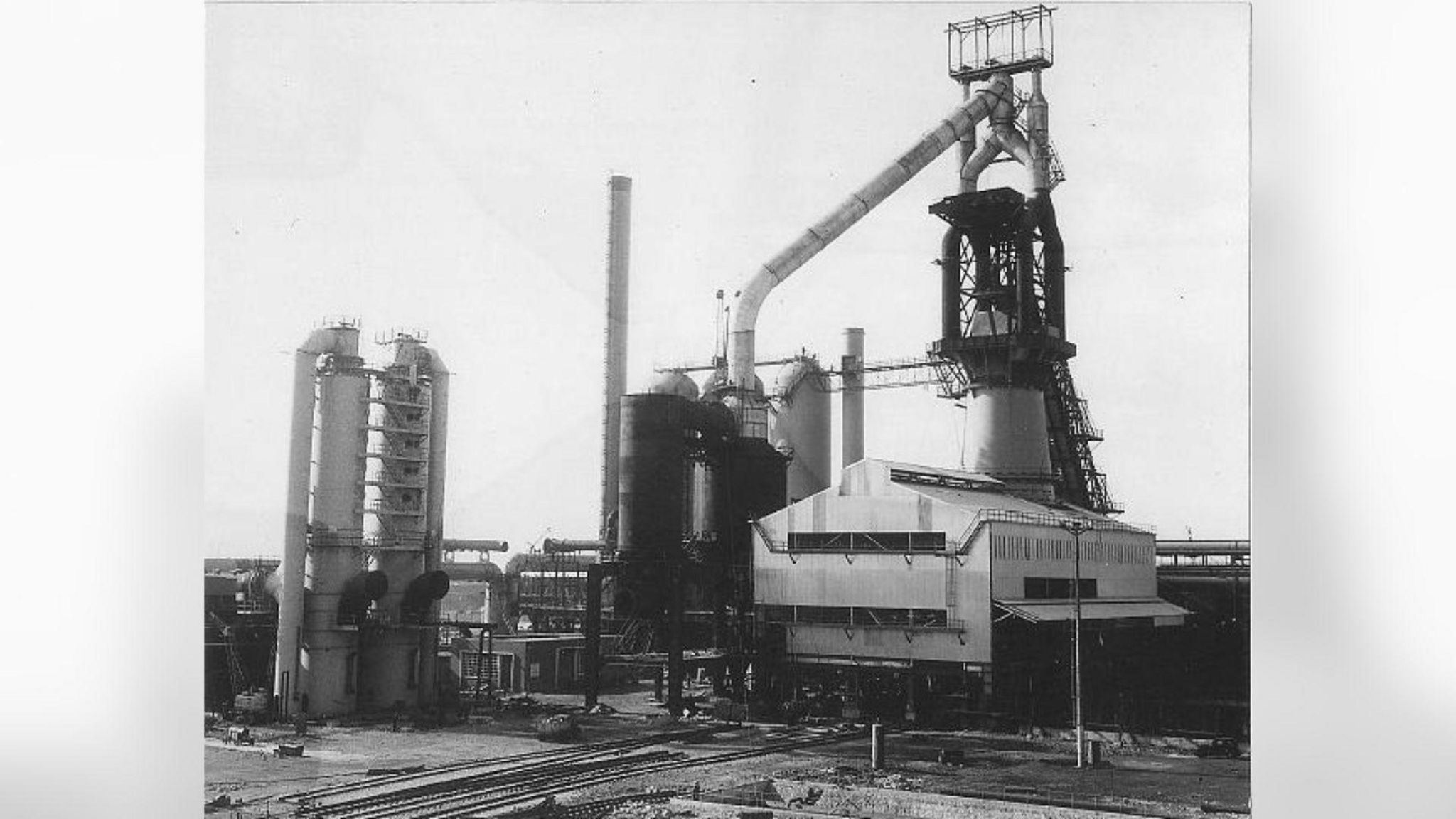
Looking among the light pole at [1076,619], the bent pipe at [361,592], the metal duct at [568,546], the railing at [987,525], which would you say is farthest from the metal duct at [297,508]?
the light pole at [1076,619]

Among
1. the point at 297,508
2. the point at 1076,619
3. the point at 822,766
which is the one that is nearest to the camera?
the point at 822,766

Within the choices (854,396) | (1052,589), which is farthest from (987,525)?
(854,396)

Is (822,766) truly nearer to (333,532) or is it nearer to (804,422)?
(804,422)

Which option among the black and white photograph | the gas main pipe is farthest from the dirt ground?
the gas main pipe

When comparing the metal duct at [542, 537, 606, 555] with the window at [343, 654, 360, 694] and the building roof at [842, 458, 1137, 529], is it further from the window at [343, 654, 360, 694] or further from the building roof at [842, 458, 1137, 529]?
the building roof at [842, 458, 1137, 529]

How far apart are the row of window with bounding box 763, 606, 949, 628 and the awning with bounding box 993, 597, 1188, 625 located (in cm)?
48

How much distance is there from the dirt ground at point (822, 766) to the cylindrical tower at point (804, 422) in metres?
1.87

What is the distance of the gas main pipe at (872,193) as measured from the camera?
8531mm

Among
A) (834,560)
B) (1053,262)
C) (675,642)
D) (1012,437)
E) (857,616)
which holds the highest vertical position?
(1053,262)

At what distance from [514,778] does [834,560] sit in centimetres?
272

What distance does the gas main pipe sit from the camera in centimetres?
853

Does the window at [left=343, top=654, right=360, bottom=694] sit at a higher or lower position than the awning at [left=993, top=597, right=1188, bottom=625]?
lower

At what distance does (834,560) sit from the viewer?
901 centimetres
